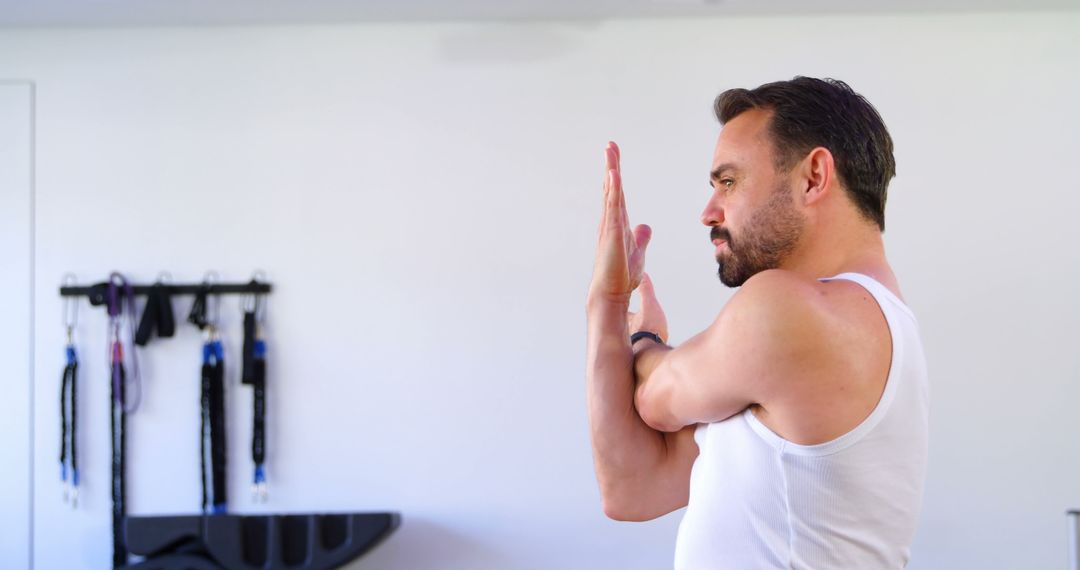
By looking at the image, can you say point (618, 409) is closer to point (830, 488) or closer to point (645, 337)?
point (645, 337)

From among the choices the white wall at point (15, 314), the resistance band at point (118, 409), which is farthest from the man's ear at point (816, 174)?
the white wall at point (15, 314)

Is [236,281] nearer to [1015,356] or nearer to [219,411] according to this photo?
[219,411]

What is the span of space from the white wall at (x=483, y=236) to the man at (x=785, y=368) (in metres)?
2.13

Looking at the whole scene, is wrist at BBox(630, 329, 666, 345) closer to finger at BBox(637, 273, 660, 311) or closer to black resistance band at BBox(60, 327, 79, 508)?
finger at BBox(637, 273, 660, 311)

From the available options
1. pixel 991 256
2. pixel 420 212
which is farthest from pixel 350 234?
pixel 991 256

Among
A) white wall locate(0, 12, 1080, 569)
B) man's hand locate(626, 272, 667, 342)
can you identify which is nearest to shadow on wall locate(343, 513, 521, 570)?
white wall locate(0, 12, 1080, 569)

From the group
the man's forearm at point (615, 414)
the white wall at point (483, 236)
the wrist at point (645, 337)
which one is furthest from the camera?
the white wall at point (483, 236)

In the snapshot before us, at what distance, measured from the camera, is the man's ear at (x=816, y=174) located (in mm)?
1163

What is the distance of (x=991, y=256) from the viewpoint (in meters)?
3.39

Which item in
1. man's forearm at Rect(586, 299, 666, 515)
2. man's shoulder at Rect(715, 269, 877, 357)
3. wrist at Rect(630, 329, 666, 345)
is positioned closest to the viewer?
man's shoulder at Rect(715, 269, 877, 357)

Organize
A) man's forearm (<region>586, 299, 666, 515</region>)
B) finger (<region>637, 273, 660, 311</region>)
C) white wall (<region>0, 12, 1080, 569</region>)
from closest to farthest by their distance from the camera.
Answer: man's forearm (<region>586, 299, 666, 515</region>)
finger (<region>637, 273, 660, 311</region>)
white wall (<region>0, 12, 1080, 569</region>)

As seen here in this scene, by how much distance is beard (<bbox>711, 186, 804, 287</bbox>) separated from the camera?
46.6 inches

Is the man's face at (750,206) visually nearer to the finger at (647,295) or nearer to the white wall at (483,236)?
the finger at (647,295)

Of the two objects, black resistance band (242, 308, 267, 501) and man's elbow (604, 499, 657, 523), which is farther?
black resistance band (242, 308, 267, 501)
